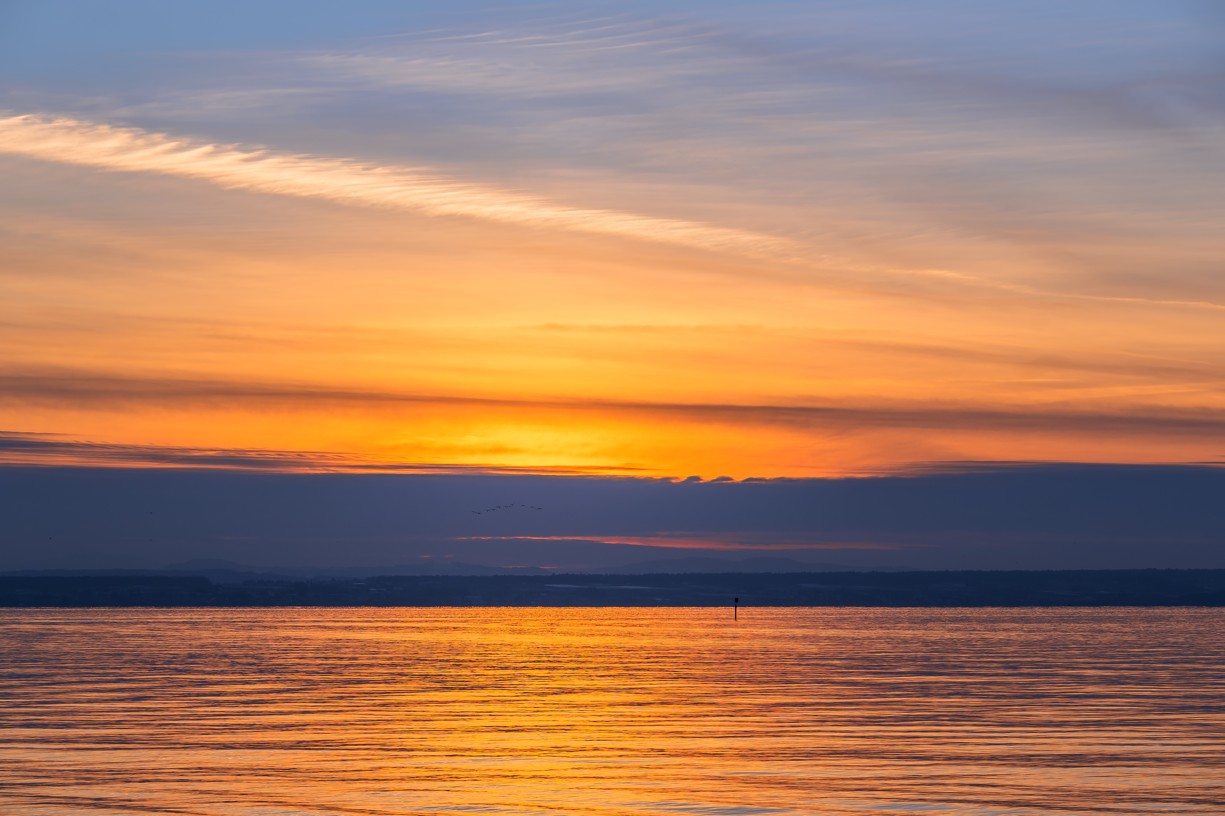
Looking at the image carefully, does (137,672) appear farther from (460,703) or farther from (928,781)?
(928,781)

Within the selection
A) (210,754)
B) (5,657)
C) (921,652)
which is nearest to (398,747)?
(210,754)

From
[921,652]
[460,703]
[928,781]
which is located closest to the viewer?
[928,781]

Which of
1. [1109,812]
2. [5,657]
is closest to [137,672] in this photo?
[5,657]

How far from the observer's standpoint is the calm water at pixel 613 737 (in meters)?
33.7

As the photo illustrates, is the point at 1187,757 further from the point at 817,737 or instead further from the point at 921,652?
the point at 921,652

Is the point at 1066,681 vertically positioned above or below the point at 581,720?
below

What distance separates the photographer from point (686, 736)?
46062 mm

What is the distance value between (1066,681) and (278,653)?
5754 centimetres

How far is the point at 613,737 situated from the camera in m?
45.5

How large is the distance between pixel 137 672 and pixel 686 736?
43109 mm

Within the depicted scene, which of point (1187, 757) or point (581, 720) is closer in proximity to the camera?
point (1187, 757)

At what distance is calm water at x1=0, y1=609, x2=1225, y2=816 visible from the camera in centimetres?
3372

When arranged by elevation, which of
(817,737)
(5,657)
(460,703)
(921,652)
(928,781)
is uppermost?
(928,781)

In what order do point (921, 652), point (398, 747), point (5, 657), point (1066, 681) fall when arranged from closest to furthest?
point (398, 747) → point (1066, 681) → point (5, 657) → point (921, 652)
